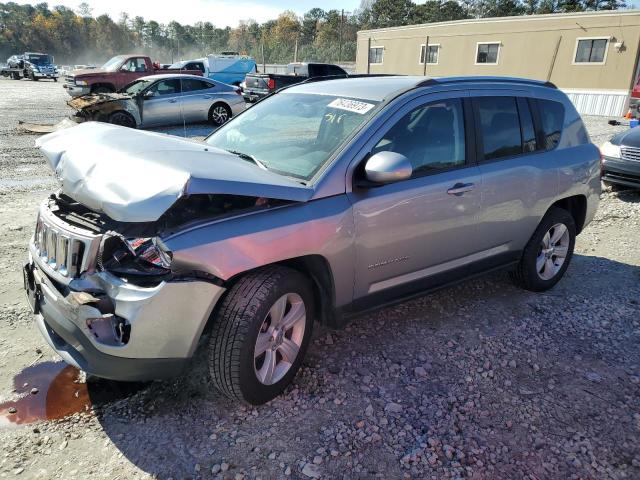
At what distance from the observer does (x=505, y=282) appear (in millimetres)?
4695

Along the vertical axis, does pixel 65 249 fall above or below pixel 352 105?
below

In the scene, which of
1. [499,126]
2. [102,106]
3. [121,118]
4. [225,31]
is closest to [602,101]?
[121,118]

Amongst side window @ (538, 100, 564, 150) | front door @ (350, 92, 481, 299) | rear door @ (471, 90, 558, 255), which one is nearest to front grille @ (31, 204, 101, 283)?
front door @ (350, 92, 481, 299)

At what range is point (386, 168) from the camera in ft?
9.11

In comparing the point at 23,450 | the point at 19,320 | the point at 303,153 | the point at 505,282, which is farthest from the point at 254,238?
the point at 505,282

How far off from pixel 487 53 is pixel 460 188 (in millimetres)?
29162

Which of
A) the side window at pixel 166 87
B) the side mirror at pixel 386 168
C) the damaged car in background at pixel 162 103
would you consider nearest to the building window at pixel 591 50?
the damaged car in background at pixel 162 103

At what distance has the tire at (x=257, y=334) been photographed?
8.28ft

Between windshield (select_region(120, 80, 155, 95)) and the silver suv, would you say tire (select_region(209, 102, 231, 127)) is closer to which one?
windshield (select_region(120, 80, 155, 95))

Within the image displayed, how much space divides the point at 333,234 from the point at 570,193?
2.70 metres

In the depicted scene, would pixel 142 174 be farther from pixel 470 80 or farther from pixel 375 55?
pixel 375 55

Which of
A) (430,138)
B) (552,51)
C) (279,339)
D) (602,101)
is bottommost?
(602,101)

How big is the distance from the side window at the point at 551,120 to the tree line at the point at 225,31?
53.2 meters

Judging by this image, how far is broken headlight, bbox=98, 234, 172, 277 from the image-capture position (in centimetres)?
235
